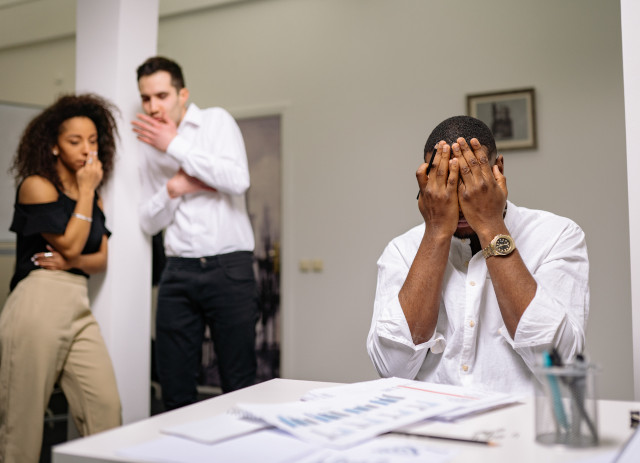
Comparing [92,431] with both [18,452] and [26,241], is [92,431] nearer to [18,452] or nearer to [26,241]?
[18,452]

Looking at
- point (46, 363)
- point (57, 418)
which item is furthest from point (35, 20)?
point (46, 363)

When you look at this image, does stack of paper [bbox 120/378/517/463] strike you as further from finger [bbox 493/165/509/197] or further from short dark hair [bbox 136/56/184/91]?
short dark hair [bbox 136/56/184/91]

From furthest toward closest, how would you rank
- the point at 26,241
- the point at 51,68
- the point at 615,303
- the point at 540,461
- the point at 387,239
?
the point at 51,68 → the point at 387,239 → the point at 615,303 → the point at 26,241 → the point at 540,461

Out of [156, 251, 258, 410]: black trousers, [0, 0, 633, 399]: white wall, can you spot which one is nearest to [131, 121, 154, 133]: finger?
[156, 251, 258, 410]: black trousers

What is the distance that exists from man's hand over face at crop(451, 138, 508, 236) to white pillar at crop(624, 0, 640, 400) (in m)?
0.39

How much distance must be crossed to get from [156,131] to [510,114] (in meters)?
2.44

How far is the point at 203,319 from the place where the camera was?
2.92 meters

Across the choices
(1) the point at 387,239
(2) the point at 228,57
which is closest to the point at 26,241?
(1) the point at 387,239

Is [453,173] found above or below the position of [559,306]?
above

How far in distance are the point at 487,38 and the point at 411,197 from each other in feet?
3.85

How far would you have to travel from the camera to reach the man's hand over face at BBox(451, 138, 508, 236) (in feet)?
5.10

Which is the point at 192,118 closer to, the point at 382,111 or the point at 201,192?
the point at 201,192

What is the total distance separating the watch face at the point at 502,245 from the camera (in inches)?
58.9

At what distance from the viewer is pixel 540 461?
785 millimetres
